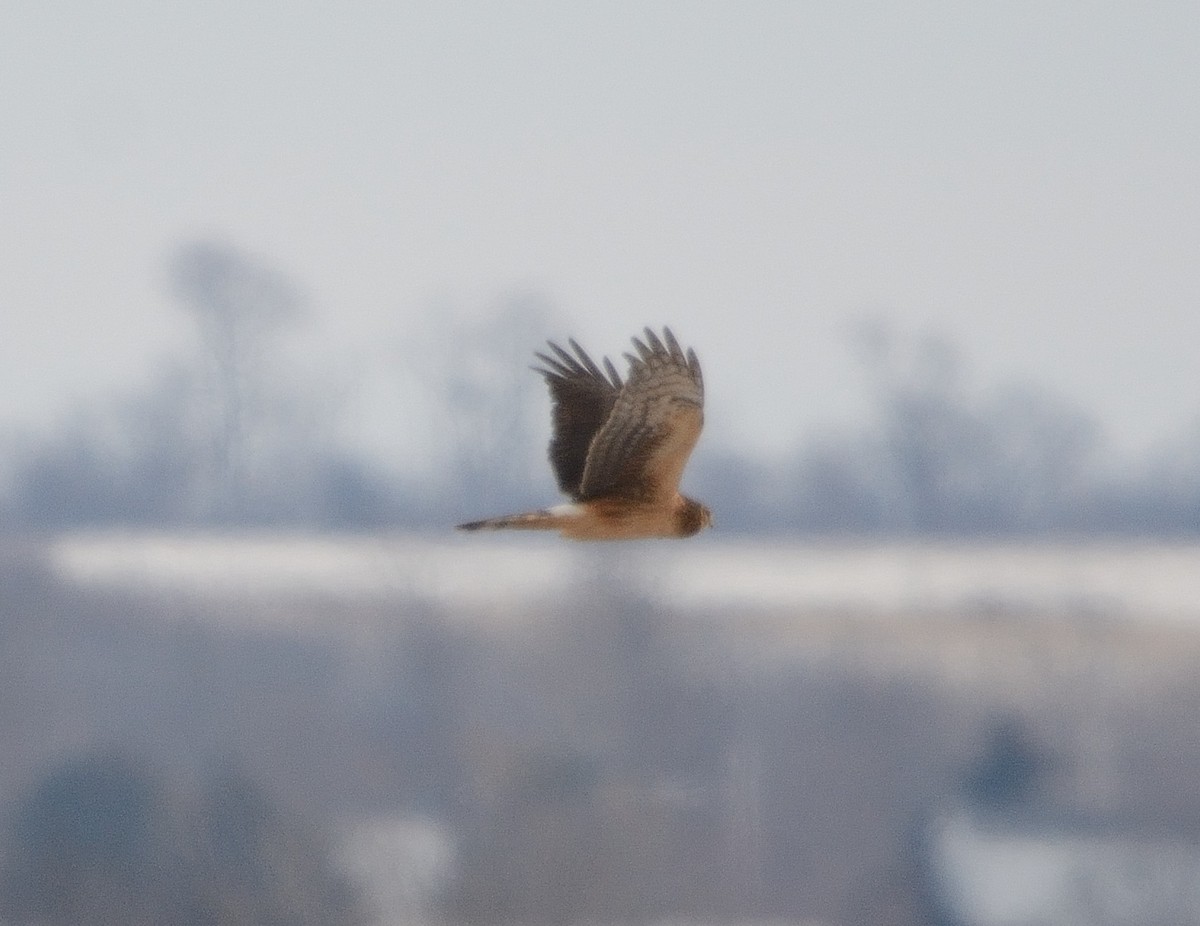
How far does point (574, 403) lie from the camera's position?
6137 millimetres

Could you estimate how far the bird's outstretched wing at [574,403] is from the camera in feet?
20.0

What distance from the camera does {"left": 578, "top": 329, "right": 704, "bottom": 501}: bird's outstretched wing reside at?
5453 mm

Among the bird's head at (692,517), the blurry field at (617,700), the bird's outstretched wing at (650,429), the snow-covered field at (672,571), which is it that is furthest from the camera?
the blurry field at (617,700)

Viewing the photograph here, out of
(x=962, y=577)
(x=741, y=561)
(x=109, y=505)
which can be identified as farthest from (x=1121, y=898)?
(x=109, y=505)

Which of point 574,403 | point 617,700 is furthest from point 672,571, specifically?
point 574,403

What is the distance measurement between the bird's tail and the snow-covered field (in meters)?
5.88

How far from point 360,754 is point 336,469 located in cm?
176

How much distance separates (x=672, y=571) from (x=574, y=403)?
6439mm

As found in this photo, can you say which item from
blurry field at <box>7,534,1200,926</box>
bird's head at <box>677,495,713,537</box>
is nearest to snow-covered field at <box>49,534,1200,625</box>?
blurry field at <box>7,534,1200,926</box>

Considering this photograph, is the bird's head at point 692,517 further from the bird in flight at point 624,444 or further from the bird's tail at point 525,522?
the bird's tail at point 525,522

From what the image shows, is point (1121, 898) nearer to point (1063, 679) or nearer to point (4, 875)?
point (1063, 679)

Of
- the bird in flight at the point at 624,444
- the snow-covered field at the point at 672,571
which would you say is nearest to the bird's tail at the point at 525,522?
the bird in flight at the point at 624,444

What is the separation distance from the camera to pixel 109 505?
12.2 metres

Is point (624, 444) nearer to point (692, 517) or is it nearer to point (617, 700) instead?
point (692, 517)
